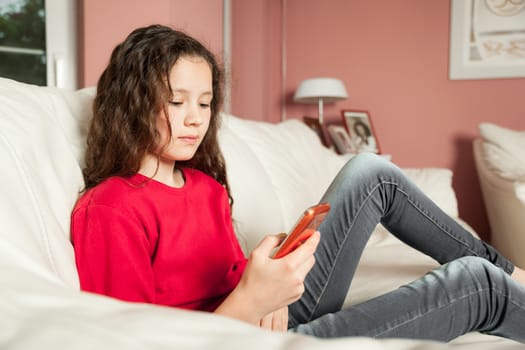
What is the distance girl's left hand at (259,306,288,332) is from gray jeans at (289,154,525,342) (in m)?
0.03

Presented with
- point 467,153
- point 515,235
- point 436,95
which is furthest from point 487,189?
point 436,95

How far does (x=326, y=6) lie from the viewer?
395 cm

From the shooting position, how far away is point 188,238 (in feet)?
3.16

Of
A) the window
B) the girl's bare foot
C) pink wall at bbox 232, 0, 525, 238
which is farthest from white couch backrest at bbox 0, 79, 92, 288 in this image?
pink wall at bbox 232, 0, 525, 238

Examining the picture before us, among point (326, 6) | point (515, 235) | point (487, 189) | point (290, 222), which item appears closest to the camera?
point (290, 222)

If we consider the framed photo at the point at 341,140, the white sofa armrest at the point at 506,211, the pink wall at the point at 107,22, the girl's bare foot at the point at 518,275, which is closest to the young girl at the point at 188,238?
the girl's bare foot at the point at 518,275

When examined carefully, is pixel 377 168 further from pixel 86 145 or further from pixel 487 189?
pixel 487 189

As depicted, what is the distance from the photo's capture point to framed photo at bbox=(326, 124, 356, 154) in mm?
3330

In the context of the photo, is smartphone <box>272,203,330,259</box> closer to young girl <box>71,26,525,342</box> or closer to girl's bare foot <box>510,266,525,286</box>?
young girl <box>71,26,525,342</box>

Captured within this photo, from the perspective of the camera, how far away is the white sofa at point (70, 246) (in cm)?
29

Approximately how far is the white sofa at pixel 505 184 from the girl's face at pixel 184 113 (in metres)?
1.59

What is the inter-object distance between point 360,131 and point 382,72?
535mm

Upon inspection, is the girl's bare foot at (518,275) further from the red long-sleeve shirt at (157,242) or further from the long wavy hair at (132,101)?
the long wavy hair at (132,101)

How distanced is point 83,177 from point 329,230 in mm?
526
